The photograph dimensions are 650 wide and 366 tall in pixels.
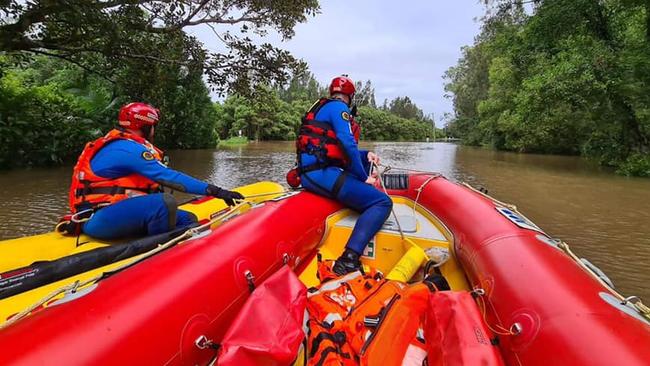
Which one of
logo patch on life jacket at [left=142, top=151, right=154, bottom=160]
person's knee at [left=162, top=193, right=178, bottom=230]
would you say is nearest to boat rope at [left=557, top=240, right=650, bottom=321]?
person's knee at [left=162, top=193, right=178, bottom=230]

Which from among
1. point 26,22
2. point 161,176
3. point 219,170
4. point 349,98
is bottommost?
point 219,170

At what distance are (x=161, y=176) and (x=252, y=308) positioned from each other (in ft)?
4.64

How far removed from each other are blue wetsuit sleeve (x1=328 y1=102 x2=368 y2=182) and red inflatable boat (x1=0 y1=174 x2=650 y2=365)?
2.11 ft

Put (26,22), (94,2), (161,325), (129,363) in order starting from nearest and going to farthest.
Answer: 1. (129,363)
2. (161,325)
3. (94,2)
4. (26,22)

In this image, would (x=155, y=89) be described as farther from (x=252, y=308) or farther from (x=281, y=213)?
(x=252, y=308)

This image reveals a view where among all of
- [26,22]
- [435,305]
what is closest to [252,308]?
[435,305]

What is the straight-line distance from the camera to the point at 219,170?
37.1 ft

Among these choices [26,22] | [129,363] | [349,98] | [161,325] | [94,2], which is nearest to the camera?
[129,363]

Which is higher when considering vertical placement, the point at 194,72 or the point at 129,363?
the point at 194,72

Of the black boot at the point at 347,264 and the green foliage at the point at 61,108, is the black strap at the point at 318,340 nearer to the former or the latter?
the black boot at the point at 347,264

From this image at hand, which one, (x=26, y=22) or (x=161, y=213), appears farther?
(x=26, y=22)

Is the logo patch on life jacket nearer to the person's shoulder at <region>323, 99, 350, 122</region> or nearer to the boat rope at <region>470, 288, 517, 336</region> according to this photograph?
the person's shoulder at <region>323, 99, 350, 122</region>

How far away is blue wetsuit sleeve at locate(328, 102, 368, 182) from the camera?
9.91 ft

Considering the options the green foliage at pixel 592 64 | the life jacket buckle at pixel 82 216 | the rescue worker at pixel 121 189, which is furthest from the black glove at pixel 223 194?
the green foliage at pixel 592 64
